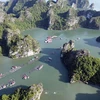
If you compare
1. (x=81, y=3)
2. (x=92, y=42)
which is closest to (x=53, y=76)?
(x=92, y=42)

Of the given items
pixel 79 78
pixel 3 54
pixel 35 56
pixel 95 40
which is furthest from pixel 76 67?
pixel 95 40

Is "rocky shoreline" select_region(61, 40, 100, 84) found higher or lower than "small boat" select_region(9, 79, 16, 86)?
higher

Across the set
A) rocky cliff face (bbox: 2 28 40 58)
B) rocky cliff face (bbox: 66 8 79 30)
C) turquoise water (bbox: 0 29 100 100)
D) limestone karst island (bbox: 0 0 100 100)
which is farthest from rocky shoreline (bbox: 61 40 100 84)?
rocky cliff face (bbox: 66 8 79 30)

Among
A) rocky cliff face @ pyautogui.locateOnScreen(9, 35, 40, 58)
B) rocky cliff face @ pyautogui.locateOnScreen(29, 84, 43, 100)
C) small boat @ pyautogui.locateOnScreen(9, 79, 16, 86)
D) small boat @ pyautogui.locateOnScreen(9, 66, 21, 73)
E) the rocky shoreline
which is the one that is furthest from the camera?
rocky cliff face @ pyautogui.locateOnScreen(9, 35, 40, 58)

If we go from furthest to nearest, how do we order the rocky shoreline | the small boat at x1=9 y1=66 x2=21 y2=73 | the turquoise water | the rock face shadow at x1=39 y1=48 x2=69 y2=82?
the small boat at x1=9 y1=66 x2=21 y2=73 → the rock face shadow at x1=39 y1=48 x2=69 y2=82 → the rocky shoreline → the turquoise water

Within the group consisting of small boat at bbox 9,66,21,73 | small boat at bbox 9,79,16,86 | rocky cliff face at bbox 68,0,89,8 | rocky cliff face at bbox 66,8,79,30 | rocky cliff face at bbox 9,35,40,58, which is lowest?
small boat at bbox 9,79,16,86

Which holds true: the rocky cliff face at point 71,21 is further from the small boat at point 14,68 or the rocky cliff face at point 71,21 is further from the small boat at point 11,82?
the small boat at point 11,82

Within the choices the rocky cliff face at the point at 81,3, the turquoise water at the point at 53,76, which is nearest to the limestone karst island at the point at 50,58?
the turquoise water at the point at 53,76

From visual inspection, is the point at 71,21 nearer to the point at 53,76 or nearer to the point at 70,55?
the point at 70,55

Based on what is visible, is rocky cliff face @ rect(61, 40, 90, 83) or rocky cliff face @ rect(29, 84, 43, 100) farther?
rocky cliff face @ rect(61, 40, 90, 83)

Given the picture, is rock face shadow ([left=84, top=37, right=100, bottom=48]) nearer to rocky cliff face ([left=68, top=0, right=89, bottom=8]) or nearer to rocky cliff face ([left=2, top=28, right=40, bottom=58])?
rocky cliff face ([left=2, top=28, right=40, bottom=58])
